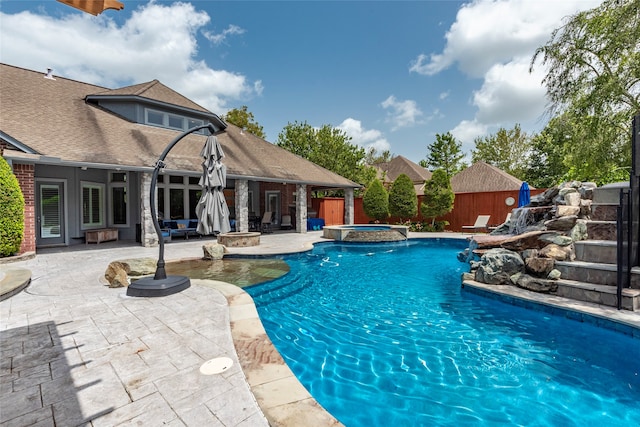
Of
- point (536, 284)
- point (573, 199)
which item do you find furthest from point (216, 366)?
point (573, 199)

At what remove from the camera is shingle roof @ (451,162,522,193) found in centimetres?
2409

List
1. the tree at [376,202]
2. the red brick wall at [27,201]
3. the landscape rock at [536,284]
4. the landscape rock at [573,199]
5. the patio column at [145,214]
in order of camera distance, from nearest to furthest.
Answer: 1. the landscape rock at [536,284]
2. the landscape rock at [573,199]
3. the red brick wall at [27,201]
4. the patio column at [145,214]
5. the tree at [376,202]

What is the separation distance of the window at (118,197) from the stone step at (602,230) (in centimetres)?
1678

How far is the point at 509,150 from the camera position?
43.6 metres

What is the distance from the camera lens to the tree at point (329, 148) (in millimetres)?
29781

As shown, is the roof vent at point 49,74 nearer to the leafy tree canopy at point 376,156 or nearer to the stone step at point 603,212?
the stone step at point 603,212

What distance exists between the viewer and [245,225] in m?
15.1

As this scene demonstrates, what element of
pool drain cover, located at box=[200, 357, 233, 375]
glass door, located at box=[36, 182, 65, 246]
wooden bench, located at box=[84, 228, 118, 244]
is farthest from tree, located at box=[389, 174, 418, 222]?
pool drain cover, located at box=[200, 357, 233, 375]

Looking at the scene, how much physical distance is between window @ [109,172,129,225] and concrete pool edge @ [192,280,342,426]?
508 inches

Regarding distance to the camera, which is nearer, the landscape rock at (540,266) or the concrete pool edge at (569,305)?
the concrete pool edge at (569,305)

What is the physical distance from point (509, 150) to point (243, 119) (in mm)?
37646

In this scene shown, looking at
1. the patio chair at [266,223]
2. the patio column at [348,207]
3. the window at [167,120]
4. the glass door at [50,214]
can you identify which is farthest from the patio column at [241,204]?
the patio column at [348,207]

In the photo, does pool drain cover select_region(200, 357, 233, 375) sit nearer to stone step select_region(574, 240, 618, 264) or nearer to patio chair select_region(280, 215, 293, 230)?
stone step select_region(574, 240, 618, 264)

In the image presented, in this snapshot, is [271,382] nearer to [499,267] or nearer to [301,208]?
[499,267]
